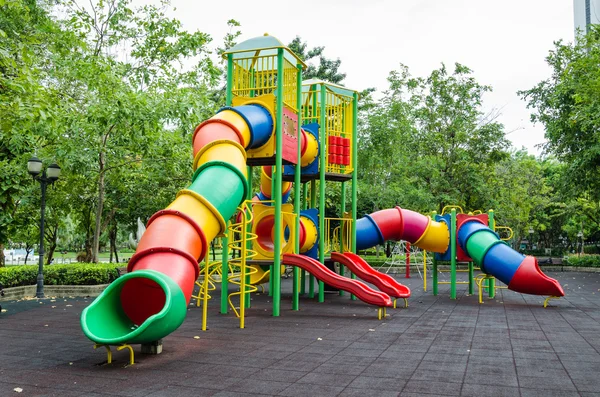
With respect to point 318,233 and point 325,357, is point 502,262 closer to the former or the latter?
point 318,233

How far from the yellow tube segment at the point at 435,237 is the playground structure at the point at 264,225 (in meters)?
0.03

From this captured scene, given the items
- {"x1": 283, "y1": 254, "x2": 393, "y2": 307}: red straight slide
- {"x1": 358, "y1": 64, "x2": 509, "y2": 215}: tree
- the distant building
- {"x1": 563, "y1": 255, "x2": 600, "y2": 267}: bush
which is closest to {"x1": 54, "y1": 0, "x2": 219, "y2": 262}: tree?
{"x1": 283, "y1": 254, "x2": 393, "y2": 307}: red straight slide

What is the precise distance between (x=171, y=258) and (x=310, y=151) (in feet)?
22.2

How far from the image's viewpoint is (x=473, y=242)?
1298cm

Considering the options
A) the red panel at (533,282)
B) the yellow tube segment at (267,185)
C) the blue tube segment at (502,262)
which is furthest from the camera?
the yellow tube segment at (267,185)

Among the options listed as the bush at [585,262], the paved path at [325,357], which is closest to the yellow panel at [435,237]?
the paved path at [325,357]

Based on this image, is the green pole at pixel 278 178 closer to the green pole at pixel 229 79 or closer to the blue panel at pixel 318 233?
the green pole at pixel 229 79

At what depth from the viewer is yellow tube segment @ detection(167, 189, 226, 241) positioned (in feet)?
22.0

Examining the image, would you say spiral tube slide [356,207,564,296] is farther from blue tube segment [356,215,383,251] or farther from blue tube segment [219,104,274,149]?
blue tube segment [219,104,274,149]

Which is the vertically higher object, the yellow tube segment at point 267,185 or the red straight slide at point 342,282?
the yellow tube segment at point 267,185

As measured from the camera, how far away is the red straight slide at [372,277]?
1132 centimetres

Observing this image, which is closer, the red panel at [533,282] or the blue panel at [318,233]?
the red panel at [533,282]

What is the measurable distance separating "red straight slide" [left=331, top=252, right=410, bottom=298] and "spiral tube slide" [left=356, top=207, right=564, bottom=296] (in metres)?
1.32

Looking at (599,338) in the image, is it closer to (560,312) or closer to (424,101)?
(560,312)
